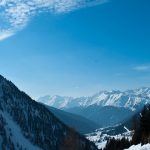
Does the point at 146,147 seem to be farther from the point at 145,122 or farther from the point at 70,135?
the point at 70,135

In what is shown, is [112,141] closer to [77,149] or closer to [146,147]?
[77,149]

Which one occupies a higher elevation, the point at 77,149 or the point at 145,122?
the point at 145,122

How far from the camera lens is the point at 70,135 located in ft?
352

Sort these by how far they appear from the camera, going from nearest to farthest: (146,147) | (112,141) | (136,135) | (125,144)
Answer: (146,147), (136,135), (125,144), (112,141)

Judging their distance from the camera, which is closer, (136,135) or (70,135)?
(136,135)

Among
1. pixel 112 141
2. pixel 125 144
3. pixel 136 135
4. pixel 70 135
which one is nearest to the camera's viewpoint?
pixel 136 135

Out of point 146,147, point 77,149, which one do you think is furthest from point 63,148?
point 146,147

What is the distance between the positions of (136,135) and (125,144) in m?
23.7

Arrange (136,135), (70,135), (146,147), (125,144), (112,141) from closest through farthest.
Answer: (146,147)
(136,135)
(70,135)
(125,144)
(112,141)

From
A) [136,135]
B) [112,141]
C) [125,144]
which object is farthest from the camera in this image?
[112,141]

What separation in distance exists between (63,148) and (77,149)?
12.2 feet

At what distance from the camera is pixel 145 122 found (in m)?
97.4

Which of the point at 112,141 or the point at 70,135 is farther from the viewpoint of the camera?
the point at 112,141

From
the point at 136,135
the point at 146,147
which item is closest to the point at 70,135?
the point at 136,135
